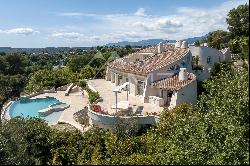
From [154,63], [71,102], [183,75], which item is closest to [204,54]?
[154,63]

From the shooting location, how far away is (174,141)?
18.7m

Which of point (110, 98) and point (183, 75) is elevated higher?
point (183, 75)

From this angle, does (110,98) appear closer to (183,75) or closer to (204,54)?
(183,75)

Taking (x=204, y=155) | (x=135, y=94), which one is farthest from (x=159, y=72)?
(x=204, y=155)

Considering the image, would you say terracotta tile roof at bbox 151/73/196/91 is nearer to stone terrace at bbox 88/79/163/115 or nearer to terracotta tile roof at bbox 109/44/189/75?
terracotta tile roof at bbox 109/44/189/75

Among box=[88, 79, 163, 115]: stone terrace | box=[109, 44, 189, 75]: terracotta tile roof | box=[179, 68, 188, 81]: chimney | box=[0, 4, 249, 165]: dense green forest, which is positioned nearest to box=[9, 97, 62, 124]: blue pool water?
box=[88, 79, 163, 115]: stone terrace

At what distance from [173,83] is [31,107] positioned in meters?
18.0

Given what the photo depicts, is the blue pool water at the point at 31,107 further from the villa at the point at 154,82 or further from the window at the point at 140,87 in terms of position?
the window at the point at 140,87

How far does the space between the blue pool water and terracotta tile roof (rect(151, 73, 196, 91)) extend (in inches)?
393

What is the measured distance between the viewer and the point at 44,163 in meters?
22.9

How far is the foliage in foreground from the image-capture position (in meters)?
16.3

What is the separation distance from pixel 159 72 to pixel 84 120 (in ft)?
28.4

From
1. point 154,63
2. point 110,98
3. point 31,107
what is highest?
→ point 154,63

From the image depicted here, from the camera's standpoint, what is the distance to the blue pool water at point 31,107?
1505 inches
